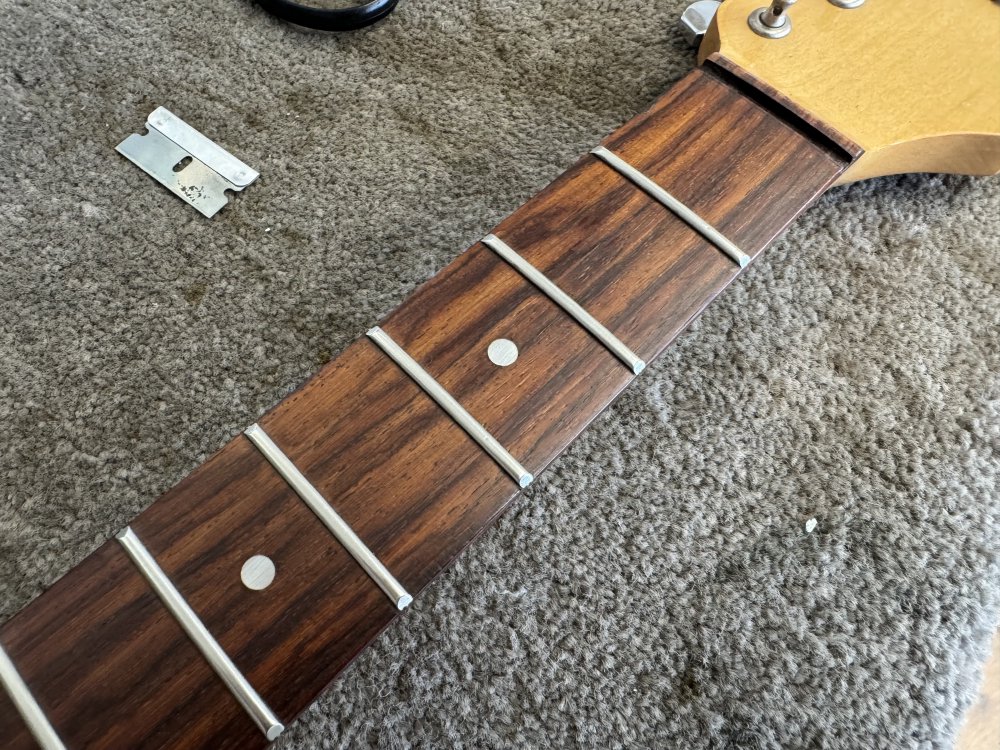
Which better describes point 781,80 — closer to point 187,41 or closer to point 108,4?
point 187,41

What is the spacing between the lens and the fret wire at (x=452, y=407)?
0.58 meters

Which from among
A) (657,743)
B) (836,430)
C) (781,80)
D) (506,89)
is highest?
(781,80)

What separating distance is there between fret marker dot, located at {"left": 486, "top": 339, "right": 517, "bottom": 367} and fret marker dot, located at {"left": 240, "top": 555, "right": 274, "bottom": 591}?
0.81 ft

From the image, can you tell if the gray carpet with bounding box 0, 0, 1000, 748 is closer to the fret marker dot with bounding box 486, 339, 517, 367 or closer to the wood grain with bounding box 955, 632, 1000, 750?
the wood grain with bounding box 955, 632, 1000, 750

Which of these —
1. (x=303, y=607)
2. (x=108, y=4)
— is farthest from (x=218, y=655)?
(x=108, y=4)

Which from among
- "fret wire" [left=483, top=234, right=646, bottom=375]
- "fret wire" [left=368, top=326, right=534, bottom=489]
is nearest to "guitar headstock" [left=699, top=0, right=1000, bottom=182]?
"fret wire" [left=483, top=234, right=646, bottom=375]

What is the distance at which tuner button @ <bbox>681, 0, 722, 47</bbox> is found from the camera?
101cm

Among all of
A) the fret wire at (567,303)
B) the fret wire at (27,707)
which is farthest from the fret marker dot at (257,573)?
the fret wire at (567,303)

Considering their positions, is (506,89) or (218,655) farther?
(506,89)

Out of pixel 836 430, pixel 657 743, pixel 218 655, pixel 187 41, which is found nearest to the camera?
pixel 218 655

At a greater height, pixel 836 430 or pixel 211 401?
pixel 836 430

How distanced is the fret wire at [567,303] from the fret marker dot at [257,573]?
0.33 m

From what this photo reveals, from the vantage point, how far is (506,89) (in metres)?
1.01

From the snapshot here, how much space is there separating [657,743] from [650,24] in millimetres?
963
